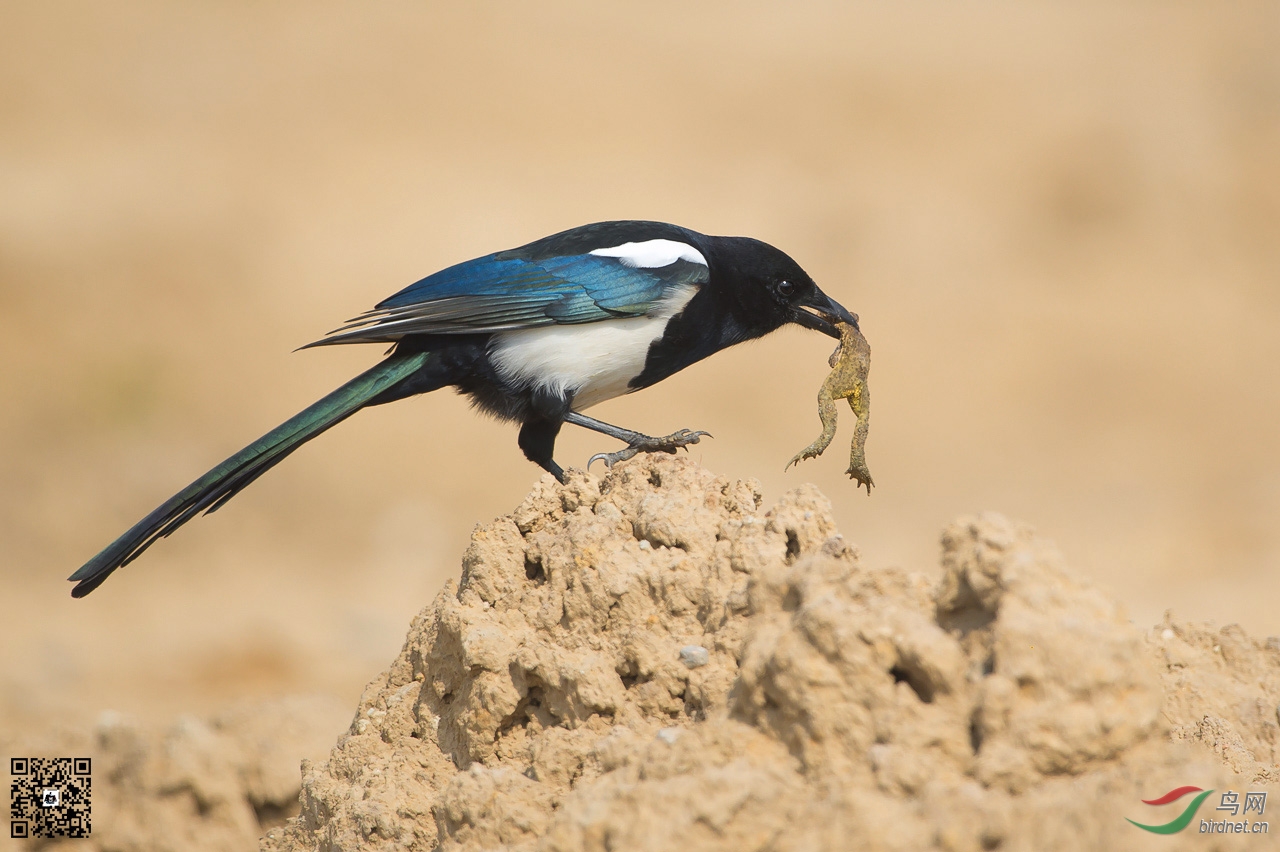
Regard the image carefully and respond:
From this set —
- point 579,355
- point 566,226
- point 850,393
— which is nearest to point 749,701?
point 850,393

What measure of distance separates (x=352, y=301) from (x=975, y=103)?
925 cm

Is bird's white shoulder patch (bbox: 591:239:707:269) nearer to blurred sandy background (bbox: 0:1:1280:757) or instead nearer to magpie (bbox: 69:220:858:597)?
magpie (bbox: 69:220:858:597)

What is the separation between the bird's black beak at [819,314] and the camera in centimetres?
536

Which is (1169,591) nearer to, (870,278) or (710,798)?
(870,278)

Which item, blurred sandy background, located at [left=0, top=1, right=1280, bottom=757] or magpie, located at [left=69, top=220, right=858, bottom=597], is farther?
blurred sandy background, located at [left=0, top=1, right=1280, bottom=757]

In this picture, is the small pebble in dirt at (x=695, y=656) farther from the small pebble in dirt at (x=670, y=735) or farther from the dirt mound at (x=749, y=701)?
the small pebble in dirt at (x=670, y=735)

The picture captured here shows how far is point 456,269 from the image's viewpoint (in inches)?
203

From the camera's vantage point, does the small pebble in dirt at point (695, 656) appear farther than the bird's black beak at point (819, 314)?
No

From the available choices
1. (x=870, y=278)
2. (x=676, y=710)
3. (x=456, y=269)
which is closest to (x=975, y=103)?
(x=870, y=278)

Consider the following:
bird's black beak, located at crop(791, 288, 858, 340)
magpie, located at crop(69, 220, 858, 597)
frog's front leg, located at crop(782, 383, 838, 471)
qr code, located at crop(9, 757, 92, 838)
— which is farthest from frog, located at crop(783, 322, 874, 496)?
qr code, located at crop(9, 757, 92, 838)

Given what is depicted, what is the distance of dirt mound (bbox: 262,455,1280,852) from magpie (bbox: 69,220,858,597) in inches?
54.8

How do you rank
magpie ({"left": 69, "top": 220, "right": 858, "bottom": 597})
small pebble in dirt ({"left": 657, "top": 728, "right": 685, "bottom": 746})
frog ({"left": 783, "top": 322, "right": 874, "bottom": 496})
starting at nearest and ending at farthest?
1. small pebble in dirt ({"left": 657, "top": 728, "right": 685, "bottom": 746})
2. frog ({"left": 783, "top": 322, "right": 874, "bottom": 496})
3. magpie ({"left": 69, "top": 220, "right": 858, "bottom": 597})

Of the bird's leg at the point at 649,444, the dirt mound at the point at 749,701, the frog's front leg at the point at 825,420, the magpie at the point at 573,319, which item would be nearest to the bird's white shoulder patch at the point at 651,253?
the magpie at the point at 573,319

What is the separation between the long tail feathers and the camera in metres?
4.25
